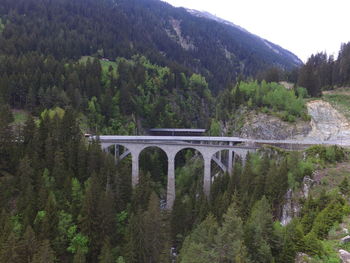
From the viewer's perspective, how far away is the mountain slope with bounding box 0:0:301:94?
94500 millimetres

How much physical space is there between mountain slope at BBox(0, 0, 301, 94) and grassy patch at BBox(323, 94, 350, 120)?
53.1 metres

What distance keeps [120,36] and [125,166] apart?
97.3 metres

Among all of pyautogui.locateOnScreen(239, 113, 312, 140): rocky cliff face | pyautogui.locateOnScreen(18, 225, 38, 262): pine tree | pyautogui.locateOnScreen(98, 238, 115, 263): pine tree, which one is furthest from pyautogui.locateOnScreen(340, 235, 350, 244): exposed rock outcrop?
pyautogui.locateOnScreen(239, 113, 312, 140): rocky cliff face

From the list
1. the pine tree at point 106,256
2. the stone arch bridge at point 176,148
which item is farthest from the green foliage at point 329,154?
the pine tree at point 106,256

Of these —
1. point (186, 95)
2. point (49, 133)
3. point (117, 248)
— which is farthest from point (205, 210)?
point (186, 95)

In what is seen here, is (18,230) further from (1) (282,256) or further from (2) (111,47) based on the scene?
(2) (111,47)

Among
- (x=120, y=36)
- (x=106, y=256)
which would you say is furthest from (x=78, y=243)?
(x=120, y=36)

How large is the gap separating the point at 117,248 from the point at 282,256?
791 inches

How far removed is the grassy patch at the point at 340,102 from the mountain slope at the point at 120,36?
53.1m

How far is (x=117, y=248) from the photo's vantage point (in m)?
32.2

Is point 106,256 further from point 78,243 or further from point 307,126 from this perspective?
point 307,126

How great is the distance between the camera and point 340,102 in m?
59.7

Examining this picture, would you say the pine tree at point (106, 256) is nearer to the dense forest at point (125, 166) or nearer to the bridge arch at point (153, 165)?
the dense forest at point (125, 166)

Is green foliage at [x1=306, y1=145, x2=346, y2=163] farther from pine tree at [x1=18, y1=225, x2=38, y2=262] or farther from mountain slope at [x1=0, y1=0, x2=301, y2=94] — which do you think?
mountain slope at [x1=0, y1=0, x2=301, y2=94]
